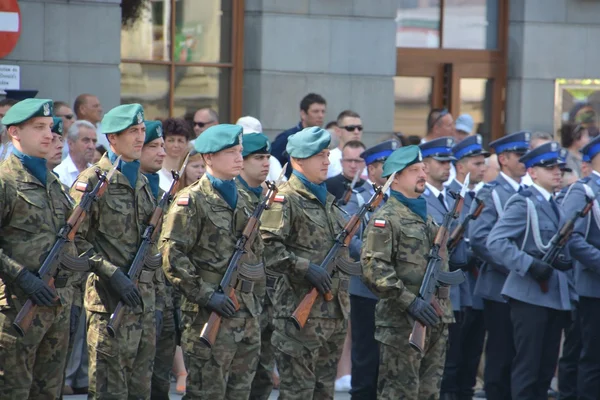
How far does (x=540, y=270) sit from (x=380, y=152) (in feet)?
5.30

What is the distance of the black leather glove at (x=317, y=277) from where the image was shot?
28.0 feet

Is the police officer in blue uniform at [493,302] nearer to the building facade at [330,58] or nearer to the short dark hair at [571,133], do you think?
the short dark hair at [571,133]

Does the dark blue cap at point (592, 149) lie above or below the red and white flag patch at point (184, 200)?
above

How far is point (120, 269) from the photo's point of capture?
8.00 meters

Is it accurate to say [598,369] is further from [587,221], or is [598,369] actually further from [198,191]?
[198,191]

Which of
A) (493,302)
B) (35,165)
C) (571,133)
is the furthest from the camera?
(571,133)

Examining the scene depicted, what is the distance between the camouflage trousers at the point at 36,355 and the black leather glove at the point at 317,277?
5.15 ft

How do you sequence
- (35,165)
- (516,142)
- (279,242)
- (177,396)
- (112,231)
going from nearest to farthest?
(35,165) → (112,231) → (279,242) → (177,396) → (516,142)

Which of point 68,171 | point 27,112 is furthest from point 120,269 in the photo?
point 68,171

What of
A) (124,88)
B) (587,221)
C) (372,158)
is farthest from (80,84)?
(587,221)

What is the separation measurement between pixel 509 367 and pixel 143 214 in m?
3.58

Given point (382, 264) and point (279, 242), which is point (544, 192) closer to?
point (382, 264)

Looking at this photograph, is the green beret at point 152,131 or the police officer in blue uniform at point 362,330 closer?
the green beret at point 152,131

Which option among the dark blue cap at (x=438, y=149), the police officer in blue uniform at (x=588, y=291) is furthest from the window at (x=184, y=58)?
the police officer in blue uniform at (x=588, y=291)
